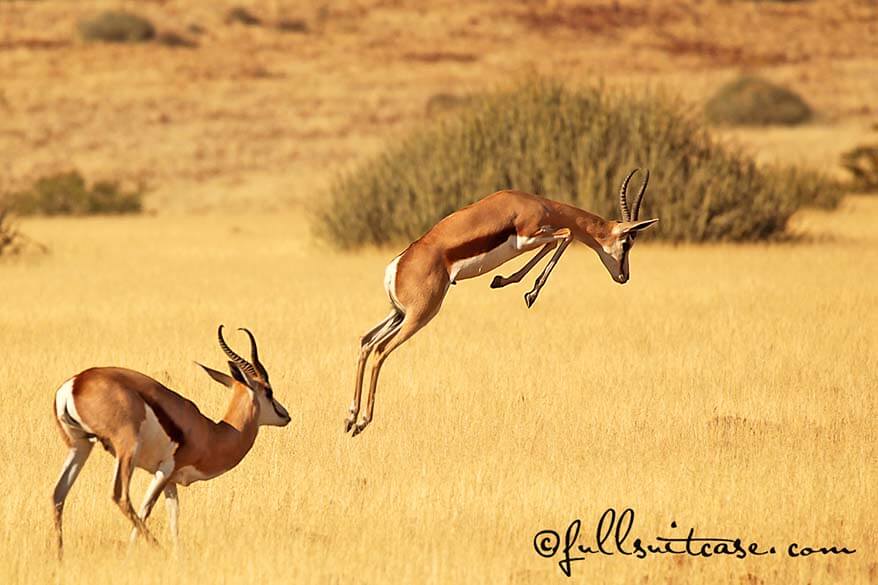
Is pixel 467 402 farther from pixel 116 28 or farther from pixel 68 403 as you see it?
pixel 116 28

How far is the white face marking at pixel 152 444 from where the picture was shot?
21.7ft

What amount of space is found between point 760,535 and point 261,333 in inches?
320

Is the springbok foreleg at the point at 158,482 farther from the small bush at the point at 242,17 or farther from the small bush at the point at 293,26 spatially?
the small bush at the point at 242,17

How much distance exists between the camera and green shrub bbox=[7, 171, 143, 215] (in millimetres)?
35906

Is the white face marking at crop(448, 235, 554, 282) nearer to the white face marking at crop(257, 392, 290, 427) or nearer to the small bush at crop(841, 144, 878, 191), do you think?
the white face marking at crop(257, 392, 290, 427)

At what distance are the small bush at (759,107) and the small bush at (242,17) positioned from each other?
25.4 m

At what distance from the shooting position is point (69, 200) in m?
36.2

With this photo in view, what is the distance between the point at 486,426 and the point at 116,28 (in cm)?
5979

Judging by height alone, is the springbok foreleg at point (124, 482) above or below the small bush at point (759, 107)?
above

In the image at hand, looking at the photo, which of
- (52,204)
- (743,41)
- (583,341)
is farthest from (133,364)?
(743,41)

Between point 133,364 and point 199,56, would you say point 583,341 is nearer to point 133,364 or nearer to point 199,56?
point 133,364

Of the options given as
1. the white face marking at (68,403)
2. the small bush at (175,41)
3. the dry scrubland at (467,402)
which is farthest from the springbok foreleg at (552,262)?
the small bush at (175,41)

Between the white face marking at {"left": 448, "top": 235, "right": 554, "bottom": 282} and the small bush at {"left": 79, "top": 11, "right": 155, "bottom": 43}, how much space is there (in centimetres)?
6069

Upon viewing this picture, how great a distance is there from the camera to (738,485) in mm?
8617
